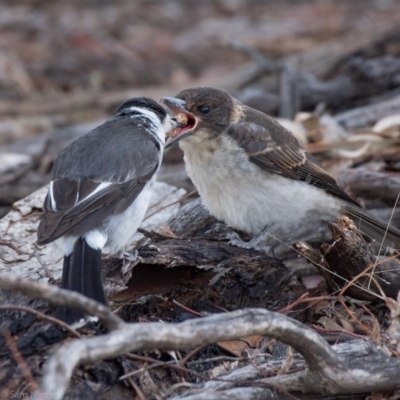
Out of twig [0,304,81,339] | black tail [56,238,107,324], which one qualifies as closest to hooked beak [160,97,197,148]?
black tail [56,238,107,324]

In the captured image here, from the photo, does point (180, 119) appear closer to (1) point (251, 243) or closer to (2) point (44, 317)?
(1) point (251, 243)

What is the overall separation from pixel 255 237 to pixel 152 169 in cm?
105

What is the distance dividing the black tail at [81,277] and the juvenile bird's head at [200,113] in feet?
4.93

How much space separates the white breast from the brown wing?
0.06m

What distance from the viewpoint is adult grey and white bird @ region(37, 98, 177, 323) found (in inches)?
163

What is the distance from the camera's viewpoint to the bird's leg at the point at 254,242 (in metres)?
5.31

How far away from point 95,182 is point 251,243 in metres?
1.30

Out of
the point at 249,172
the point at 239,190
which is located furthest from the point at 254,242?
the point at 249,172

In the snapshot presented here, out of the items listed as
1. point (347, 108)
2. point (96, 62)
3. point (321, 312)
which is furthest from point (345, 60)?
point (321, 312)

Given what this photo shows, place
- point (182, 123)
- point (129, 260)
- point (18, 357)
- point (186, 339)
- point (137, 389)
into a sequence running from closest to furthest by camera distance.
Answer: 1. point (186, 339)
2. point (18, 357)
3. point (137, 389)
4. point (129, 260)
5. point (182, 123)

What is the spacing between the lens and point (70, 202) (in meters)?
4.46

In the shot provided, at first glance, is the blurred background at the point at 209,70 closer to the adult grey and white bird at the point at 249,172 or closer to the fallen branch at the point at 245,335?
the adult grey and white bird at the point at 249,172

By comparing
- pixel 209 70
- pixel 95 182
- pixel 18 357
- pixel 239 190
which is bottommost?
pixel 209 70

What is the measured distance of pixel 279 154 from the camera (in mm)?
5738
